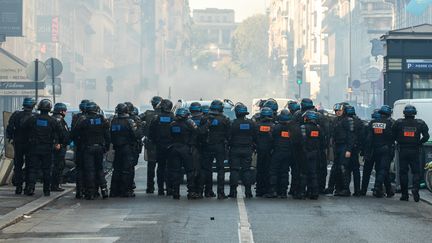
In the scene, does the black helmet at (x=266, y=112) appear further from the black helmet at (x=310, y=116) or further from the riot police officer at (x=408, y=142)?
the riot police officer at (x=408, y=142)

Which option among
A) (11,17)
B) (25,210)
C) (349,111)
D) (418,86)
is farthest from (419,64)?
(11,17)

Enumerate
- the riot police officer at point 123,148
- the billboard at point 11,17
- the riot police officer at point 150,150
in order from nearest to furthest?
the riot police officer at point 123,148 < the riot police officer at point 150,150 < the billboard at point 11,17

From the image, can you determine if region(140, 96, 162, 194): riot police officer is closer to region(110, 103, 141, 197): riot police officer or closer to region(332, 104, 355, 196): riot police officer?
region(110, 103, 141, 197): riot police officer

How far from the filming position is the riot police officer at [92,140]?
19.7 meters

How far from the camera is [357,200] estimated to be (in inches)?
778

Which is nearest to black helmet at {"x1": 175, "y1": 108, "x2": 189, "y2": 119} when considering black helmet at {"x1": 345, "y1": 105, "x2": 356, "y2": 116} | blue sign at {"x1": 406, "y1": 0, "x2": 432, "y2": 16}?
black helmet at {"x1": 345, "y1": 105, "x2": 356, "y2": 116}

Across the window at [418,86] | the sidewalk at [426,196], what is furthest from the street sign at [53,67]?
the sidewalk at [426,196]

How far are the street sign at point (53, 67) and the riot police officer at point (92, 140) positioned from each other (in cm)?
1032

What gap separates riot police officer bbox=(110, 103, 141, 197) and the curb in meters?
1.07

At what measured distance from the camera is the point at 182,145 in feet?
65.2

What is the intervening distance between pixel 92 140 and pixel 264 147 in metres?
3.18

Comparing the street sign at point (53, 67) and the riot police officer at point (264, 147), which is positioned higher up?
the street sign at point (53, 67)

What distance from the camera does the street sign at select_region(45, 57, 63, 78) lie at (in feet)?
98.7

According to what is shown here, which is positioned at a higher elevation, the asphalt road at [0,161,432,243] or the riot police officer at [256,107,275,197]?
the riot police officer at [256,107,275,197]
